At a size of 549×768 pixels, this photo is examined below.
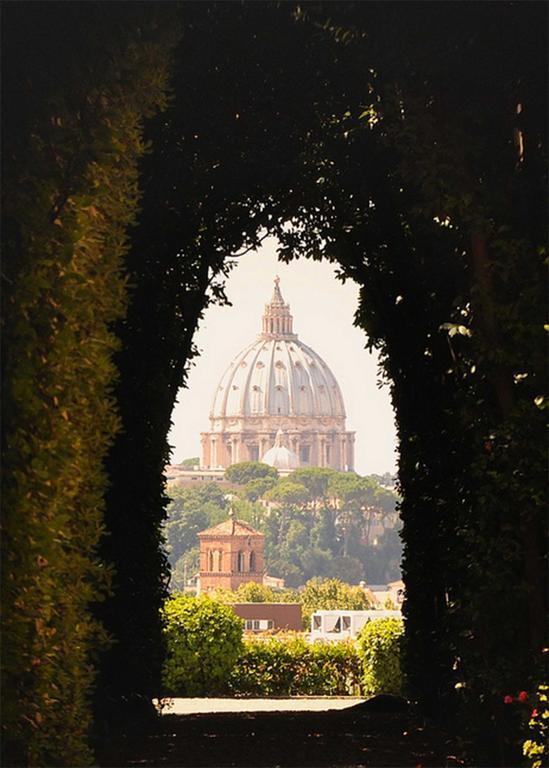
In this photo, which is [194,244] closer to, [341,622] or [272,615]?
[341,622]

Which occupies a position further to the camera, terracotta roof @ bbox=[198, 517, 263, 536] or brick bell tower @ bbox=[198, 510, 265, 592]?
brick bell tower @ bbox=[198, 510, 265, 592]

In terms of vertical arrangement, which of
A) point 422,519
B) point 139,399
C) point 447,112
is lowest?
point 422,519

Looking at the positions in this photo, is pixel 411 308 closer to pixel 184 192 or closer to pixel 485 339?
pixel 184 192

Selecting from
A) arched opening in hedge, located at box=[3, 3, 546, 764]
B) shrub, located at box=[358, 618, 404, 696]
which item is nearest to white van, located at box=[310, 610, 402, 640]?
shrub, located at box=[358, 618, 404, 696]

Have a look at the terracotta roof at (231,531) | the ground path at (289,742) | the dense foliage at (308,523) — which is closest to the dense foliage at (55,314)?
the ground path at (289,742)

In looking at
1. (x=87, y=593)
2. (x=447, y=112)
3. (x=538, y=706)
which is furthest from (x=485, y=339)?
(x=87, y=593)

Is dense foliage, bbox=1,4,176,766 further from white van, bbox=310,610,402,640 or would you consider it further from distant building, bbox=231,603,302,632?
distant building, bbox=231,603,302,632
